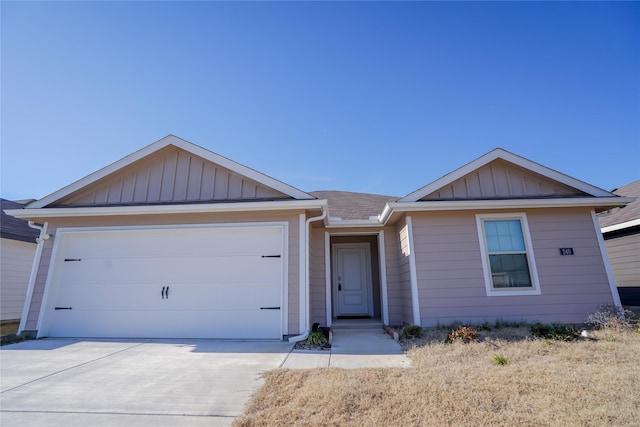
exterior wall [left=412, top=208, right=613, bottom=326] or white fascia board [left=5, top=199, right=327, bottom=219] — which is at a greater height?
white fascia board [left=5, top=199, right=327, bottom=219]

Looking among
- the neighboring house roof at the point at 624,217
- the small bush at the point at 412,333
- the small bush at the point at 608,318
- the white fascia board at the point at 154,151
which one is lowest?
the small bush at the point at 412,333

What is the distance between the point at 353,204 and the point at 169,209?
5.86m

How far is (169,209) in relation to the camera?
661cm

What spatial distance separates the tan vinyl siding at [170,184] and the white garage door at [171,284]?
883mm

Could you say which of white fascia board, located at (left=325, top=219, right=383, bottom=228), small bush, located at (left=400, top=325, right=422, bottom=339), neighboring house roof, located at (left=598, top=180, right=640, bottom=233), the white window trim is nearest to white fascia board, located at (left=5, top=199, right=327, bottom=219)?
white fascia board, located at (left=325, top=219, right=383, bottom=228)

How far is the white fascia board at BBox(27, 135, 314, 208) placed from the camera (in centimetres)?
693

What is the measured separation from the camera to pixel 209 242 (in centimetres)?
669

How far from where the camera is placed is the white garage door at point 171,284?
20.6 ft

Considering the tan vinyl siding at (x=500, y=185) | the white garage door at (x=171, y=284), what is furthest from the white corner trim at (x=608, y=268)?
the white garage door at (x=171, y=284)

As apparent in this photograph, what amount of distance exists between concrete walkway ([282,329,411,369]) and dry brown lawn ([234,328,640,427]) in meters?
0.34

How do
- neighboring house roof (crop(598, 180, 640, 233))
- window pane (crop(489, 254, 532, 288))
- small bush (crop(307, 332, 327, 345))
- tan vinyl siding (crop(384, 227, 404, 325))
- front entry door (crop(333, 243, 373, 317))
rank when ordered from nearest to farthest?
small bush (crop(307, 332, 327, 345))
window pane (crop(489, 254, 532, 288))
tan vinyl siding (crop(384, 227, 404, 325))
neighboring house roof (crop(598, 180, 640, 233))
front entry door (crop(333, 243, 373, 317))

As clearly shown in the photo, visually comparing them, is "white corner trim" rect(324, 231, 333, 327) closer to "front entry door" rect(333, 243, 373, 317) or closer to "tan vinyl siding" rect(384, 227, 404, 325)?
"front entry door" rect(333, 243, 373, 317)

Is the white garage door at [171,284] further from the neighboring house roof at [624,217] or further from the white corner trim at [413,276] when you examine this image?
the neighboring house roof at [624,217]

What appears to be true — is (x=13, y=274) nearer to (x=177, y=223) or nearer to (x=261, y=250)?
(x=177, y=223)
